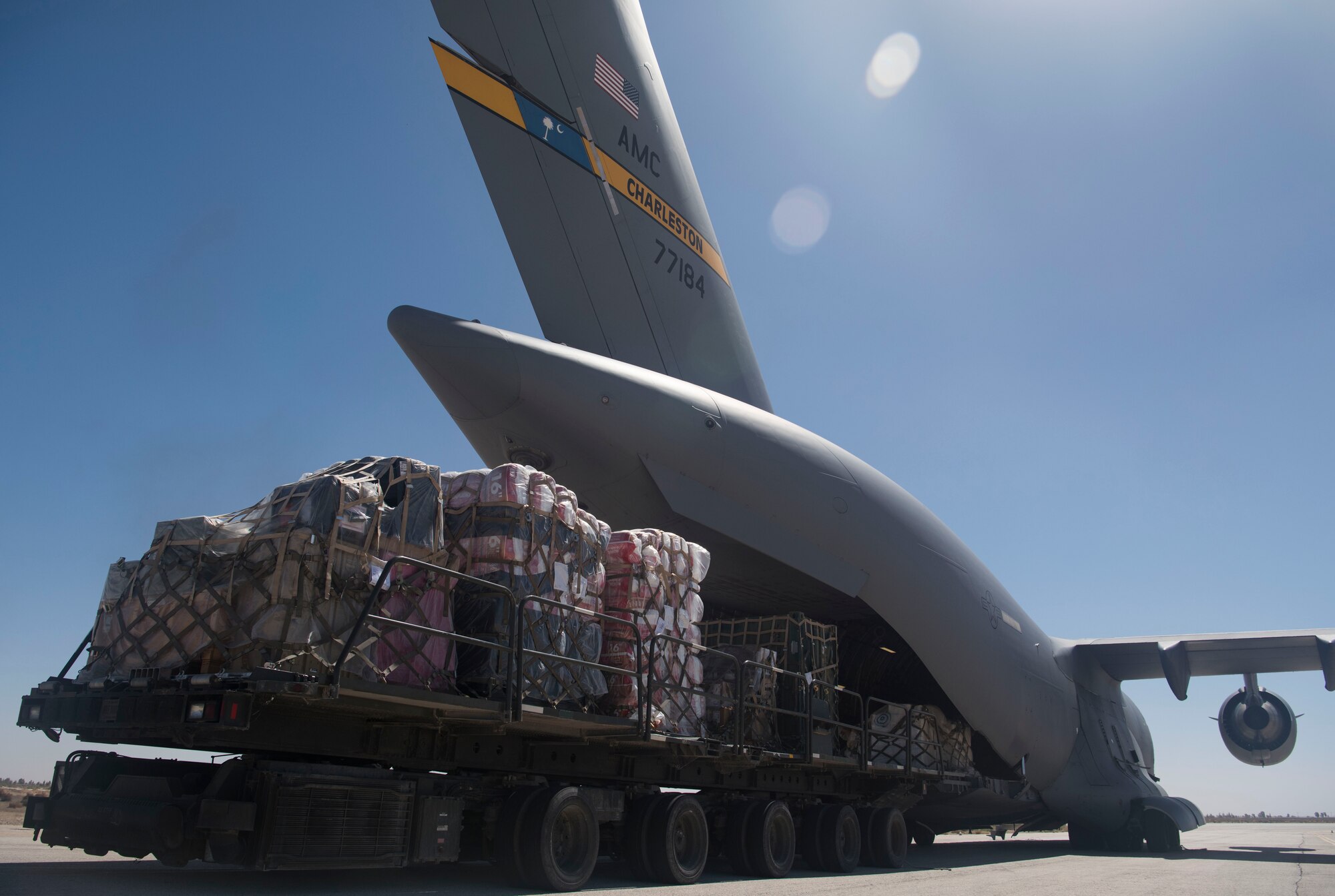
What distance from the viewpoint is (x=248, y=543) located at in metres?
5.61

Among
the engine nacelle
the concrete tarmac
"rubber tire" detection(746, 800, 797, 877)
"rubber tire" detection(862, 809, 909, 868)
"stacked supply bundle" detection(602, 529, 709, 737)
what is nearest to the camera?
the concrete tarmac

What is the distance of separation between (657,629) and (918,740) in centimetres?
644

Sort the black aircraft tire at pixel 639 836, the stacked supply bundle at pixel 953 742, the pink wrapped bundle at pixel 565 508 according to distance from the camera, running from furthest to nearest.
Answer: the stacked supply bundle at pixel 953 742 < the black aircraft tire at pixel 639 836 < the pink wrapped bundle at pixel 565 508

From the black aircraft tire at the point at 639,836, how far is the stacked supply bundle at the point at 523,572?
1.59 m

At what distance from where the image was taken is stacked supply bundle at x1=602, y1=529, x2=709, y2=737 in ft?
25.8

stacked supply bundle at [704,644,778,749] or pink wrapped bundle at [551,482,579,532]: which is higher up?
pink wrapped bundle at [551,482,579,532]

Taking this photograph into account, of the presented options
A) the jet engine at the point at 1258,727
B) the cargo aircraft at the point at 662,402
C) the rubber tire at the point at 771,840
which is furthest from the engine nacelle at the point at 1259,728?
the rubber tire at the point at 771,840

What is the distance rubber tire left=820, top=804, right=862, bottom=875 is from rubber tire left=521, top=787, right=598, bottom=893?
429cm

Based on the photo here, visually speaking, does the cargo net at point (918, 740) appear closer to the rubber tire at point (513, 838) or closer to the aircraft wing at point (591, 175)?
the aircraft wing at point (591, 175)

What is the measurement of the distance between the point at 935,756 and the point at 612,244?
26.3 feet

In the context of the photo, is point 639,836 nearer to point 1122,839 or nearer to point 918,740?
point 918,740

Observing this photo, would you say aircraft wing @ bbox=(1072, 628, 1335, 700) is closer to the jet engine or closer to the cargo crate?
the jet engine

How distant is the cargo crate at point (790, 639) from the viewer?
34.6 feet

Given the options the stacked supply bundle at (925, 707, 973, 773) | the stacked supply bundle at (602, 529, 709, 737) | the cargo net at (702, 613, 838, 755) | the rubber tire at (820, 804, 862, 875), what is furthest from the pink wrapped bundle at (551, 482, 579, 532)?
the stacked supply bundle at (925, 707, 973, 773)
